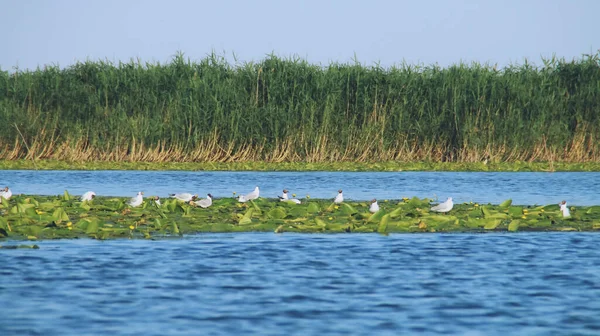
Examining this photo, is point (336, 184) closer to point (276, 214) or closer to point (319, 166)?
point (319, 166)

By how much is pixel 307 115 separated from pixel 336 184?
508 cm

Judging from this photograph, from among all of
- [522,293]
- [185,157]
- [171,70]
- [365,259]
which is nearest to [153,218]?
[365,259]

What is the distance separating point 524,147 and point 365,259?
64.5 feet

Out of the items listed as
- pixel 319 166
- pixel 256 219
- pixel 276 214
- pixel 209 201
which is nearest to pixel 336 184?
pixel 319 166

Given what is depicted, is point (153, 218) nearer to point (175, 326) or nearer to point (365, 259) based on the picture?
point (365, 259)

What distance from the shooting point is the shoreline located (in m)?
28.7

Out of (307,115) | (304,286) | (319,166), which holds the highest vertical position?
(307,115)

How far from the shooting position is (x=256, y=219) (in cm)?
1562

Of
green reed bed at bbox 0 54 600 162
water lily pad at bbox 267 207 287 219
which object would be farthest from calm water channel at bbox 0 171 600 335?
green reed bed at bbox 0 54 600 162

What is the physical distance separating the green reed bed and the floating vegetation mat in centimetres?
1279

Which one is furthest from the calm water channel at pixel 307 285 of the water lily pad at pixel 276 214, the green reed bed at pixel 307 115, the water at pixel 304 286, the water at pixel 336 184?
the green reed bed at pixel 307 115

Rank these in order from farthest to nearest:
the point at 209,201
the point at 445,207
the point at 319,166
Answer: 1. the point at 319,166
2. the point at 209,201
3. the point at 445,207

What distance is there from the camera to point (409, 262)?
39.1 ft

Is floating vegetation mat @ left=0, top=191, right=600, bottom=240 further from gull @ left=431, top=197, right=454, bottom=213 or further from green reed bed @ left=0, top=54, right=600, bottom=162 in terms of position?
green reed bed @ left=0, top=54, right=600, bottom=162
